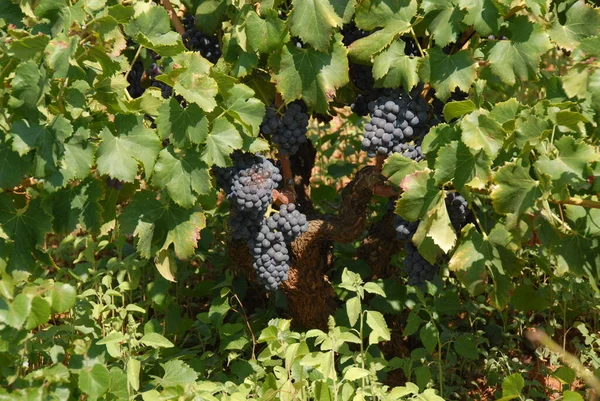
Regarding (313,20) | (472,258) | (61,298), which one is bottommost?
(472,258)

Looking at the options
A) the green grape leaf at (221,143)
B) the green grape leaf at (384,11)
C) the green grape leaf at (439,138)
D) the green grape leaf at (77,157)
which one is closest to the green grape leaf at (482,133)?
the green grape leaf at (439,138)

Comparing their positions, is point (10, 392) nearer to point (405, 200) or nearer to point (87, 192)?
point (87, 192)

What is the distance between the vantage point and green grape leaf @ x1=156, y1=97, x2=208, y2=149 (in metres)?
2.72

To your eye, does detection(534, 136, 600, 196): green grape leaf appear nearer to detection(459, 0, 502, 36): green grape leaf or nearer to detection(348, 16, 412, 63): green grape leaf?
detection(459, 0, 502, 36): green grape leaf

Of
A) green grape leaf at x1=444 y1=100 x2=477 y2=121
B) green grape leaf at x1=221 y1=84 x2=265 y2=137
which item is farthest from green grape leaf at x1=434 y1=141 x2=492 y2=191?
green grape leaf at x1=221 y1=84 x2=265 y2=137

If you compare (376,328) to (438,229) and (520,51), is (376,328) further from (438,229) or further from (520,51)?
(520,51)

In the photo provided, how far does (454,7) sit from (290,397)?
1380mm

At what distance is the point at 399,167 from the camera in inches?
109

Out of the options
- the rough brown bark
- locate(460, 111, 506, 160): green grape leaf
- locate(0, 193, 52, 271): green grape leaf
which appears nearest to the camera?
locate(460, 111, 506, 160): green grape leaf

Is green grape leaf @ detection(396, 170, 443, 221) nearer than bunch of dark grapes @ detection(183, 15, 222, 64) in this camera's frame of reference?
Yes

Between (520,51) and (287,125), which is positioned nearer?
(520,51)

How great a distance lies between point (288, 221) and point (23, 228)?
96 cm

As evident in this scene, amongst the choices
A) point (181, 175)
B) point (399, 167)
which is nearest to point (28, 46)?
point (181, 175)

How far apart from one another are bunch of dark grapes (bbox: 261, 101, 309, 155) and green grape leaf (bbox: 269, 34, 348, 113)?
0.60 feet
